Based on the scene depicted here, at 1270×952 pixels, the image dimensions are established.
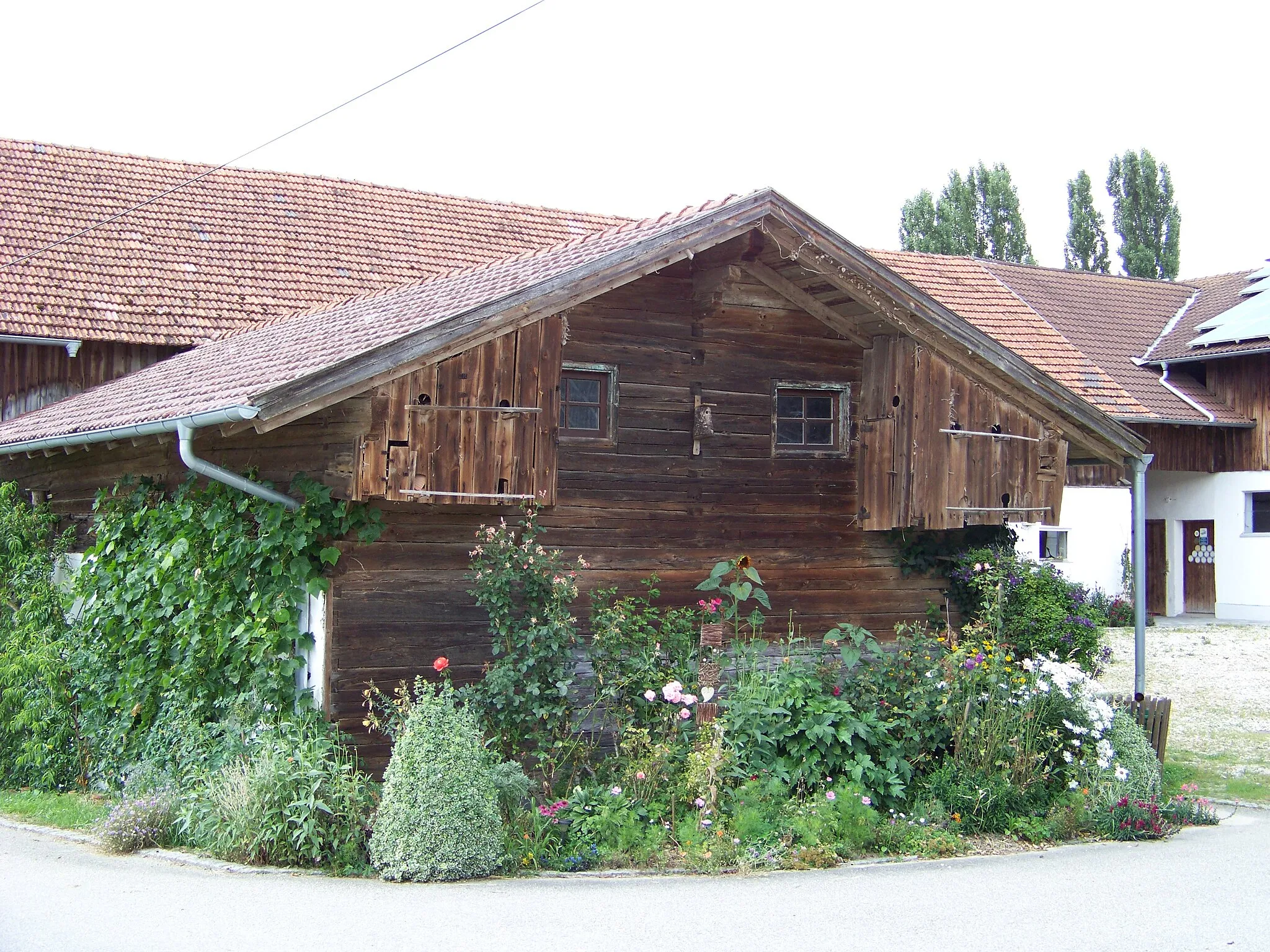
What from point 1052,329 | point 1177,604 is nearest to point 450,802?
point 1052,329

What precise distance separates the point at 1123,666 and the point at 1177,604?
8479 mm

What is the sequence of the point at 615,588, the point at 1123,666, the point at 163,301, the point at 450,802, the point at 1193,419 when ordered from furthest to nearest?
1. the point at 1193,419
2. the point at 1123,666
3. the point at 163,301
4. the point at 615,588
5. the point at 450,802

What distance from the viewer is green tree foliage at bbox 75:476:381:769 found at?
9430 mm

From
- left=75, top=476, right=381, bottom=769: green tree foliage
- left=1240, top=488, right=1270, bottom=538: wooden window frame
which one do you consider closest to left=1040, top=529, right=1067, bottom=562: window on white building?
left=1240, top=488, right=1270, bottom=538: wooden window frame

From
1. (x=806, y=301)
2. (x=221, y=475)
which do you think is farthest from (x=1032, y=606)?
(x=221, y=475)

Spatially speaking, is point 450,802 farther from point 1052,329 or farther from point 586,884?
point 1052,329

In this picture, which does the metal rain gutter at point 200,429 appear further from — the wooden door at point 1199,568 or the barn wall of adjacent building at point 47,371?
the wooden door at point 1199,568

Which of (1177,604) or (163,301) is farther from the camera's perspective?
(1177,604)

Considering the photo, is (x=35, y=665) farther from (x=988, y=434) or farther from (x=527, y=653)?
(x=988, y=434)

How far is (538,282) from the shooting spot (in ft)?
31.1

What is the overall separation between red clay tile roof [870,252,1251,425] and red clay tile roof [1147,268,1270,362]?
0.31 meters

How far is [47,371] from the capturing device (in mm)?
16203

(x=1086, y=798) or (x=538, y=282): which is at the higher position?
(x=538, y=282)

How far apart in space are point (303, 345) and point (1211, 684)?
13.9 meters
